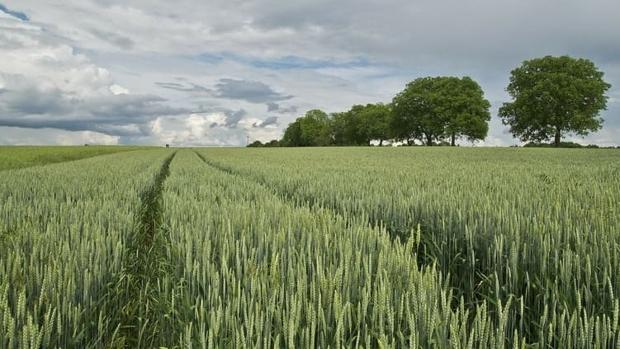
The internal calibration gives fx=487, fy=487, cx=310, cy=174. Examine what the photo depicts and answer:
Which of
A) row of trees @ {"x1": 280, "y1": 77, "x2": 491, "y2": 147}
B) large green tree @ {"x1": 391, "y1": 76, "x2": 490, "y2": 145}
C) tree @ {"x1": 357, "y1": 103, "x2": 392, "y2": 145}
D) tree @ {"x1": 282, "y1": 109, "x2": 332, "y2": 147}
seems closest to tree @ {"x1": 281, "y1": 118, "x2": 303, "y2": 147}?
tree @ {"x1": 282, "y1": 109, "x2": 332, "y2": 147}

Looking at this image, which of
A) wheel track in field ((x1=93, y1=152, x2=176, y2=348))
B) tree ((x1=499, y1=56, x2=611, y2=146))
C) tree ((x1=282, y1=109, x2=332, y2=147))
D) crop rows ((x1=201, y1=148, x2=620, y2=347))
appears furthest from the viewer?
tree ((x1=282, y1=109, x2=332, y2=147))

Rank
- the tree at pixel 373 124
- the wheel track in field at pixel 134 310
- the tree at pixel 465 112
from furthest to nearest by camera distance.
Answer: the tree at pixel 373 124, the tree at pixel 465 112, the wheel track in field at pixel 134 310

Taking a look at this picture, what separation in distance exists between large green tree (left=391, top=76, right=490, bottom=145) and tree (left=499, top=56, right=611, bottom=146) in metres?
12.4

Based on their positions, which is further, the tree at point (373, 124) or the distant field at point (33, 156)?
the tree at point (373, 124)

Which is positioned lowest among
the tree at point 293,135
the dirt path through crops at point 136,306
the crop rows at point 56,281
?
the dirt path through crops at point 136,306

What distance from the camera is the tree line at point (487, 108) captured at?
54.3 m

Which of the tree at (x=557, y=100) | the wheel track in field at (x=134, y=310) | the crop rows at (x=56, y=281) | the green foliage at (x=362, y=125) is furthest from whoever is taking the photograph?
the green foliage at (x=362, y=125)

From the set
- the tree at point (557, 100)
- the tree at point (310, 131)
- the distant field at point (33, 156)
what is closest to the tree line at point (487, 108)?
the tree at point (557, 100)

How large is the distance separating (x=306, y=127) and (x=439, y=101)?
197 feet

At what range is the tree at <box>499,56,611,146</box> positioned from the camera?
53875 millimetres

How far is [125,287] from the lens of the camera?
356 cm

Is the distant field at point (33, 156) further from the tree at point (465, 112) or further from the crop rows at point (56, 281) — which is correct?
the tree at point (465, 112)

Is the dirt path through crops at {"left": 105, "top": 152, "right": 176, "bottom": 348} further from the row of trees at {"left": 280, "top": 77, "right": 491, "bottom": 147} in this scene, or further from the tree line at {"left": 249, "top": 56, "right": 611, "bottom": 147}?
the row of trees at {"left": 280, "top": 77, "right": 491, "bottom": 147}

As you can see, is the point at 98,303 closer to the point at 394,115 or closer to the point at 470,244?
the point at 470,244
